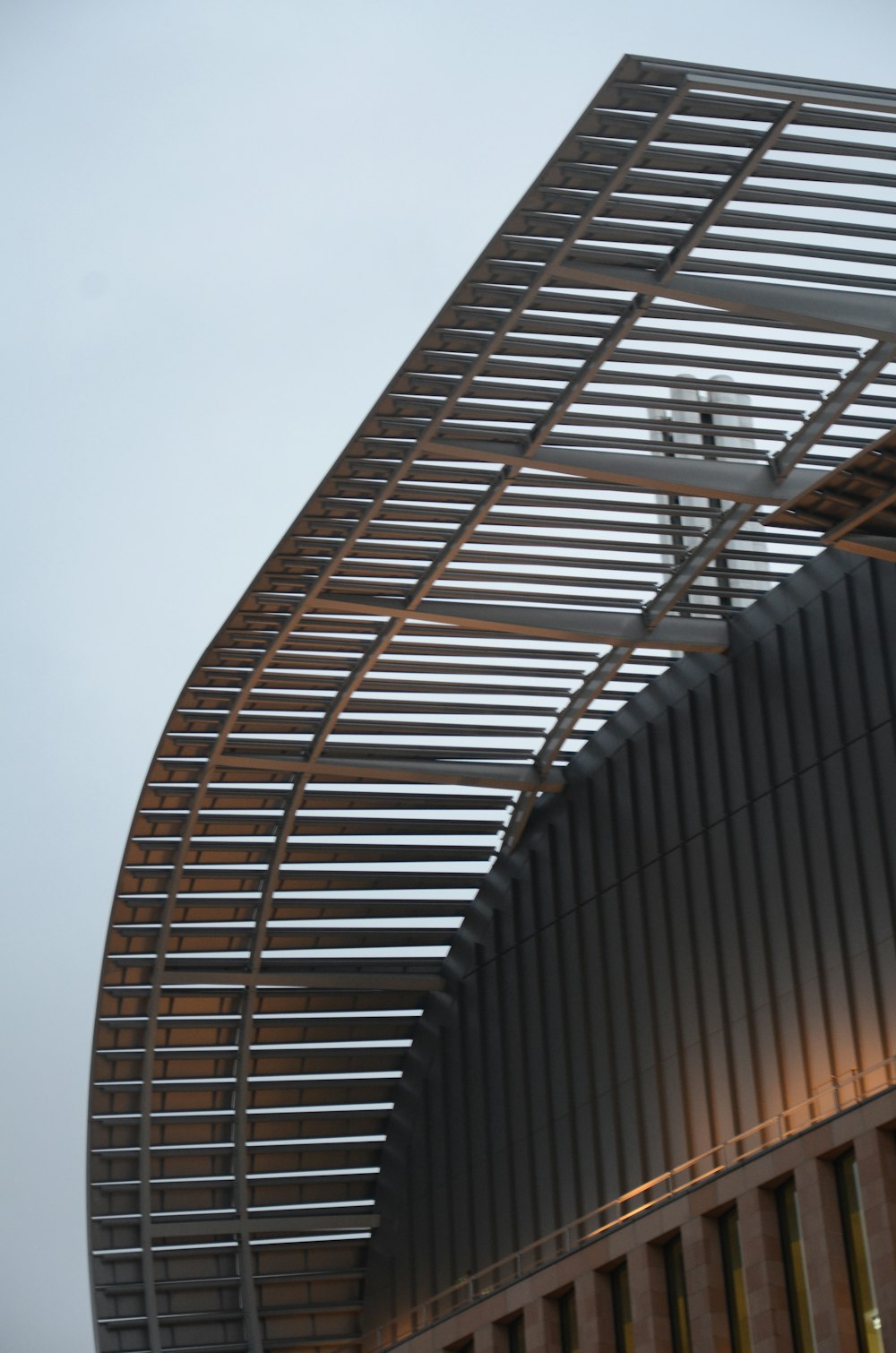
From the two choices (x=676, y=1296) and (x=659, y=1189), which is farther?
(x=659, y=1189)

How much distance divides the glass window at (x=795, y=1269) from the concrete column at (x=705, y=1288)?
1402 mm

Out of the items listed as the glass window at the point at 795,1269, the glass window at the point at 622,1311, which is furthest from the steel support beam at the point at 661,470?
the glass window at the point at 622,1311

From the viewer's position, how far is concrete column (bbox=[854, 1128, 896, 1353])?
2745 cm

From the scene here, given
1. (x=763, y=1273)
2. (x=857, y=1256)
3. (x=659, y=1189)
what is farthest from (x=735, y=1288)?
(x=659, y=1189)

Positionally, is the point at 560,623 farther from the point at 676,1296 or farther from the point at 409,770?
the point at 676,1296

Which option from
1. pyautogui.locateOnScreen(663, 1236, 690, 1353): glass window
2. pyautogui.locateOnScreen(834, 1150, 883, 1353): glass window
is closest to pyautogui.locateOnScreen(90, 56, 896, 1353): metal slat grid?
pyautogui.locateOnScreen(834, 1150, 883, 1353): glass window

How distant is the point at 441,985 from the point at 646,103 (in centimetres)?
2437

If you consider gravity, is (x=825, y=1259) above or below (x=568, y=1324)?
below

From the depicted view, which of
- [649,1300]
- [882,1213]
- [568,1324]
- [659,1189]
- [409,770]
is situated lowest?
[649,1300]

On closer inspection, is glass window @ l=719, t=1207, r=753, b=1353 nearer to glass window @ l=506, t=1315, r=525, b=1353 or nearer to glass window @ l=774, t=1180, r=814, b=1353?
glass window @ l=774, t=1180, r=814, b=1353

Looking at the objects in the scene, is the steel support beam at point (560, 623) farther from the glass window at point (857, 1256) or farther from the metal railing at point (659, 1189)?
the glass window at point (857, 1256)

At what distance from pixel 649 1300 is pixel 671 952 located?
7.72 meters

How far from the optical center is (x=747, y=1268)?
29875 millimetres

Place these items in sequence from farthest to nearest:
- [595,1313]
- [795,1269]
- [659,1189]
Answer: [659,1189]
[595,1313]
[795,1269]
